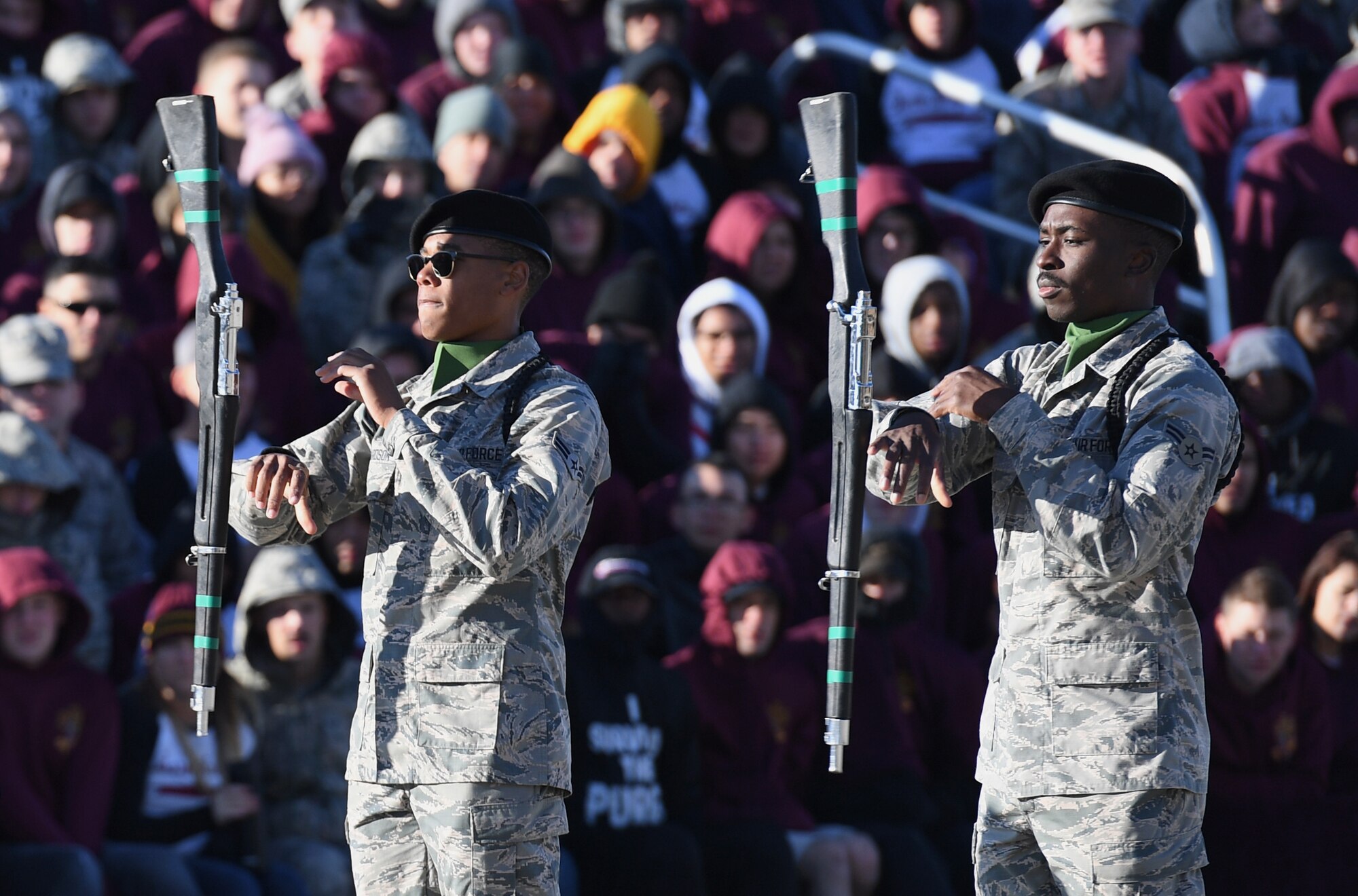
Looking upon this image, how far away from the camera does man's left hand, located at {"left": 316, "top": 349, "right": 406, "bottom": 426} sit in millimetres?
4762

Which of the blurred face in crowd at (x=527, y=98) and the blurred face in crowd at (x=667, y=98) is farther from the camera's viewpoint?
the blurred face in crowd at (x=667, y=98)

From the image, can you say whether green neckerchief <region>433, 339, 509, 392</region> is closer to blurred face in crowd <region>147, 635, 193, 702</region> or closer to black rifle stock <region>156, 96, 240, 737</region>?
black rifle stock <region>156, 96, 240, 737</region>

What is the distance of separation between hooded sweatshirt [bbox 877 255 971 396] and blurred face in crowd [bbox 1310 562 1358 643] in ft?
6.31

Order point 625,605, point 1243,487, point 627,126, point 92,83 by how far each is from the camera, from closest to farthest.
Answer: point 625,605 < point 1243,487 < point 92,83 < point 627,126

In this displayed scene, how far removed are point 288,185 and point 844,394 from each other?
5.56 meters

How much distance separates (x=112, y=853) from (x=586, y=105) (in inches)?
226

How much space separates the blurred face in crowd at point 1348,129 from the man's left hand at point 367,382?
26.7 ft

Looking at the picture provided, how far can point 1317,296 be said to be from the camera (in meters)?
10.7

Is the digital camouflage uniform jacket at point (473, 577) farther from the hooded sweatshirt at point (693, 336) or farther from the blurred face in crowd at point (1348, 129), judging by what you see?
the blurred face in crowd at point (1348, 129)

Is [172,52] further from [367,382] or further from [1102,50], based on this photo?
[367,382]

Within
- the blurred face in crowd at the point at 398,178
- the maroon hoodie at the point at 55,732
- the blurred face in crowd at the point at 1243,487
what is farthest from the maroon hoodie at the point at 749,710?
the blurred face in crowd at the point at 398,178

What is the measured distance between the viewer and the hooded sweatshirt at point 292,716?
802 centimetres

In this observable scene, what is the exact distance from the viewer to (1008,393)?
4.61 metres

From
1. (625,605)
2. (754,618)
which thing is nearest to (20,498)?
(625,605)
